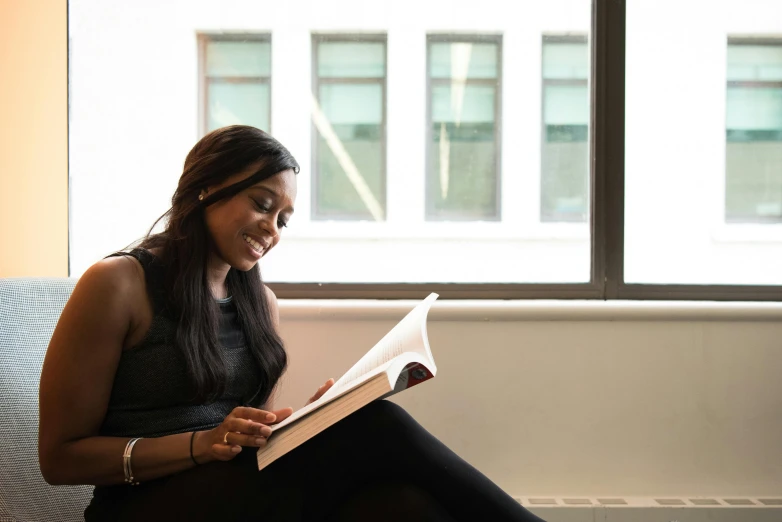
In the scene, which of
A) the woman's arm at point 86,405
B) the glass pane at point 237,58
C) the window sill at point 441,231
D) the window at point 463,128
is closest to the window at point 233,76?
the glass pane at point 237,58

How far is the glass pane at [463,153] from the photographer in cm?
209

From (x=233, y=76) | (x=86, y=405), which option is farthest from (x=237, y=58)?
(x=86, y=405)

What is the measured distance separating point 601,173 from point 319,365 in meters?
0.97

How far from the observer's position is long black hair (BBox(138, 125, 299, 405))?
1190 millimetres

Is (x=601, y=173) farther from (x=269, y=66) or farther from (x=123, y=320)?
(x=123, y=320)

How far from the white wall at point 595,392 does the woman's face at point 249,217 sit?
643mm

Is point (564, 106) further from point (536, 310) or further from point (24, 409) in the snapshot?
point (24, 409)

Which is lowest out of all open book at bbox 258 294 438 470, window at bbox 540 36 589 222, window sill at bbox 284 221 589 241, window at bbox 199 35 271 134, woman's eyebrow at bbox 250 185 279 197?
open book at bbox 258 294 438 470

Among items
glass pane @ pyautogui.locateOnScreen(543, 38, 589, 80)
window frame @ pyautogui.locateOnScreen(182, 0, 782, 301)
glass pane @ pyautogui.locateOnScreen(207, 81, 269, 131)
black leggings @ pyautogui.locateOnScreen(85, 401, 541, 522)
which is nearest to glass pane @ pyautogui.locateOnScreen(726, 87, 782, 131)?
window frame @ pyautogui.locateOnScreen(182, 0, 782, 301)

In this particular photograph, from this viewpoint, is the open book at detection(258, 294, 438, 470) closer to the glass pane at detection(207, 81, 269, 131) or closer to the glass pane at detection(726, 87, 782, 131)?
the glass pane at detection(207, 81, 269, 131)

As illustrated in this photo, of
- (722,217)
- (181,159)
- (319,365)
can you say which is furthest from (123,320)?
(722,217)

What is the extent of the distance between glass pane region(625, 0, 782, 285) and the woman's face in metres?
1.16

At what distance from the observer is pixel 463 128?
2.09m

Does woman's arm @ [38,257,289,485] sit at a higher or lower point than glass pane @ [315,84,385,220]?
lower
